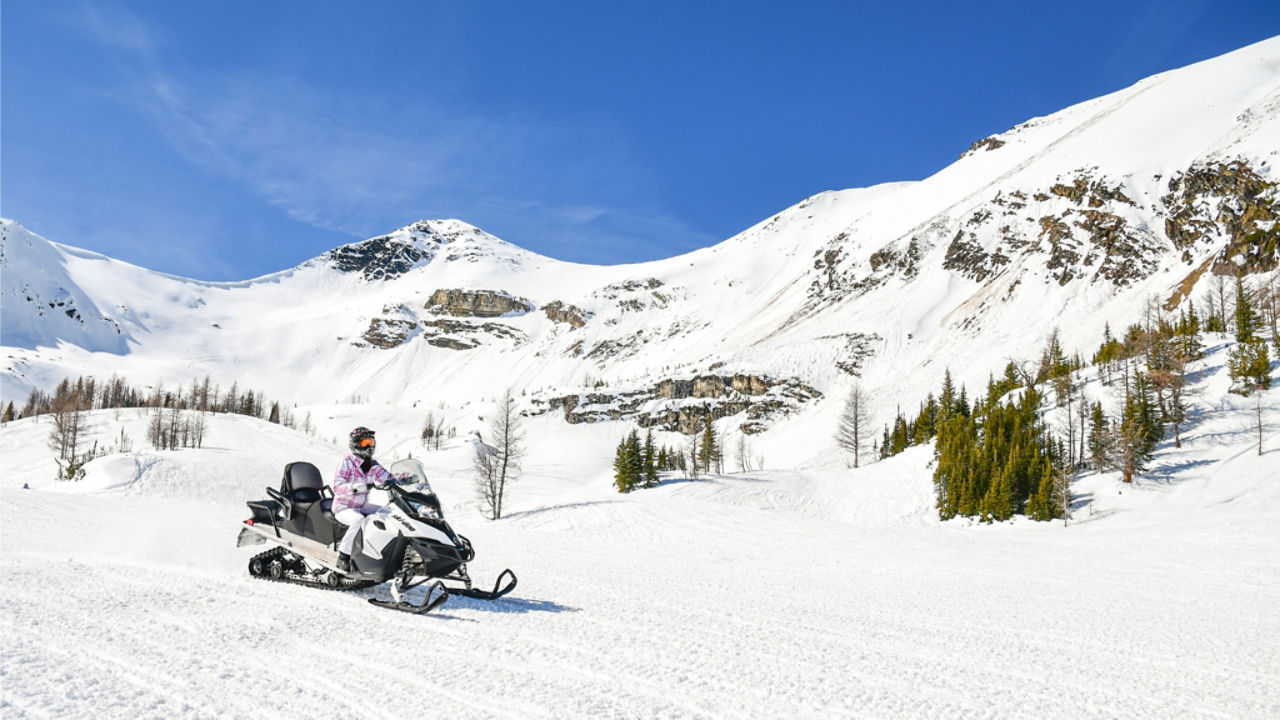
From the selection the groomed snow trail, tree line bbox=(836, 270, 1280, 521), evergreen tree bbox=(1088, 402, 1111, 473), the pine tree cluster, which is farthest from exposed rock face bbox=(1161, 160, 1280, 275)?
the groomed snow trail

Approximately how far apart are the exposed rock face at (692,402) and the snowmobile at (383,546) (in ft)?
405

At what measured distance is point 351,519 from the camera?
8578 millimetres

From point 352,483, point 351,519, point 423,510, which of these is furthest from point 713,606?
point 352,483

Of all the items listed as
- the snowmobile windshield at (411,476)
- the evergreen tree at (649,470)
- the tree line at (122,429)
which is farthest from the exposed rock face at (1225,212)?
the tree line at (122,429)

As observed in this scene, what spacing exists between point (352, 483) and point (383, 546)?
0.98 metres

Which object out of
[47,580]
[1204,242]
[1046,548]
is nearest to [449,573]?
[47,580]

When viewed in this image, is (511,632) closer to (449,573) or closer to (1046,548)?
(449,573)

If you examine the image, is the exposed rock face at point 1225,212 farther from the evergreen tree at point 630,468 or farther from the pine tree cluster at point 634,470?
the evergreen tree at point 630,468

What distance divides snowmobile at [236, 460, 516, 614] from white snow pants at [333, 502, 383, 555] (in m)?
0.09

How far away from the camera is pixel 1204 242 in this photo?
130 m

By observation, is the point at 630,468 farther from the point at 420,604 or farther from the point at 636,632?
the point at 636,632

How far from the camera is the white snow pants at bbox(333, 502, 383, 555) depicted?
8.45 m

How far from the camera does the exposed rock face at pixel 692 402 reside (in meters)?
138

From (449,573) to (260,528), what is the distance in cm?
359
